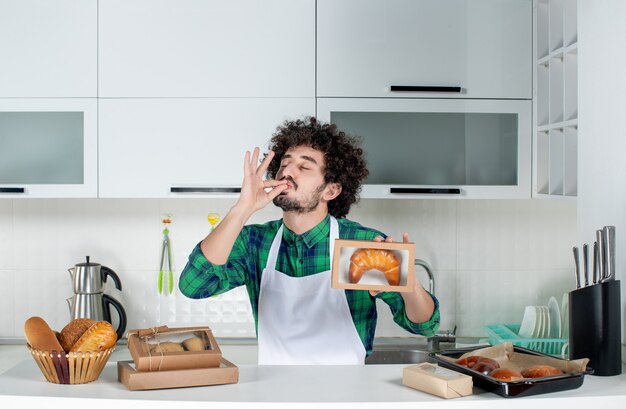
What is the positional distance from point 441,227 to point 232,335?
955mm

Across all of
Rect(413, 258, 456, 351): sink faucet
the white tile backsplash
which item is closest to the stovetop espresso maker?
the white tile backsplash

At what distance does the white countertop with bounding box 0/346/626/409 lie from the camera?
1.46 m

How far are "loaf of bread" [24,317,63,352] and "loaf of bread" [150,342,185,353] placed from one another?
0.61 ft

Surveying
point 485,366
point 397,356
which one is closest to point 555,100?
point 397,356

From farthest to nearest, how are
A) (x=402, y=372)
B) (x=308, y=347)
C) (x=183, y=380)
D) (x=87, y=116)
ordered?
(x=87, y=116)
(x=308, y=347)
(x=402, y=372)
(x=183, y=380)

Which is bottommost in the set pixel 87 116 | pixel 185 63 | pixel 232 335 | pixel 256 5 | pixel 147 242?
pixel 232 335

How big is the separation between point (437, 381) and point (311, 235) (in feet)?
2.52

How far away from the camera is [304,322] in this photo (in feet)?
7.14

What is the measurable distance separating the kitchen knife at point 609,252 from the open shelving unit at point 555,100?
754 mm

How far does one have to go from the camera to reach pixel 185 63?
2736mm

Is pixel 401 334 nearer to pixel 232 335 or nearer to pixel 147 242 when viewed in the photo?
pixel 232 335

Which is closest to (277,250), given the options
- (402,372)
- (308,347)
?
(308,347)

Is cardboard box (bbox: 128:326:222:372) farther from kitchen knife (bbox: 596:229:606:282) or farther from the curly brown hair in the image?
kitchen knife (bbox: 596:229:606:282)

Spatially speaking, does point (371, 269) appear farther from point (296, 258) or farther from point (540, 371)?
point (296, 258)
